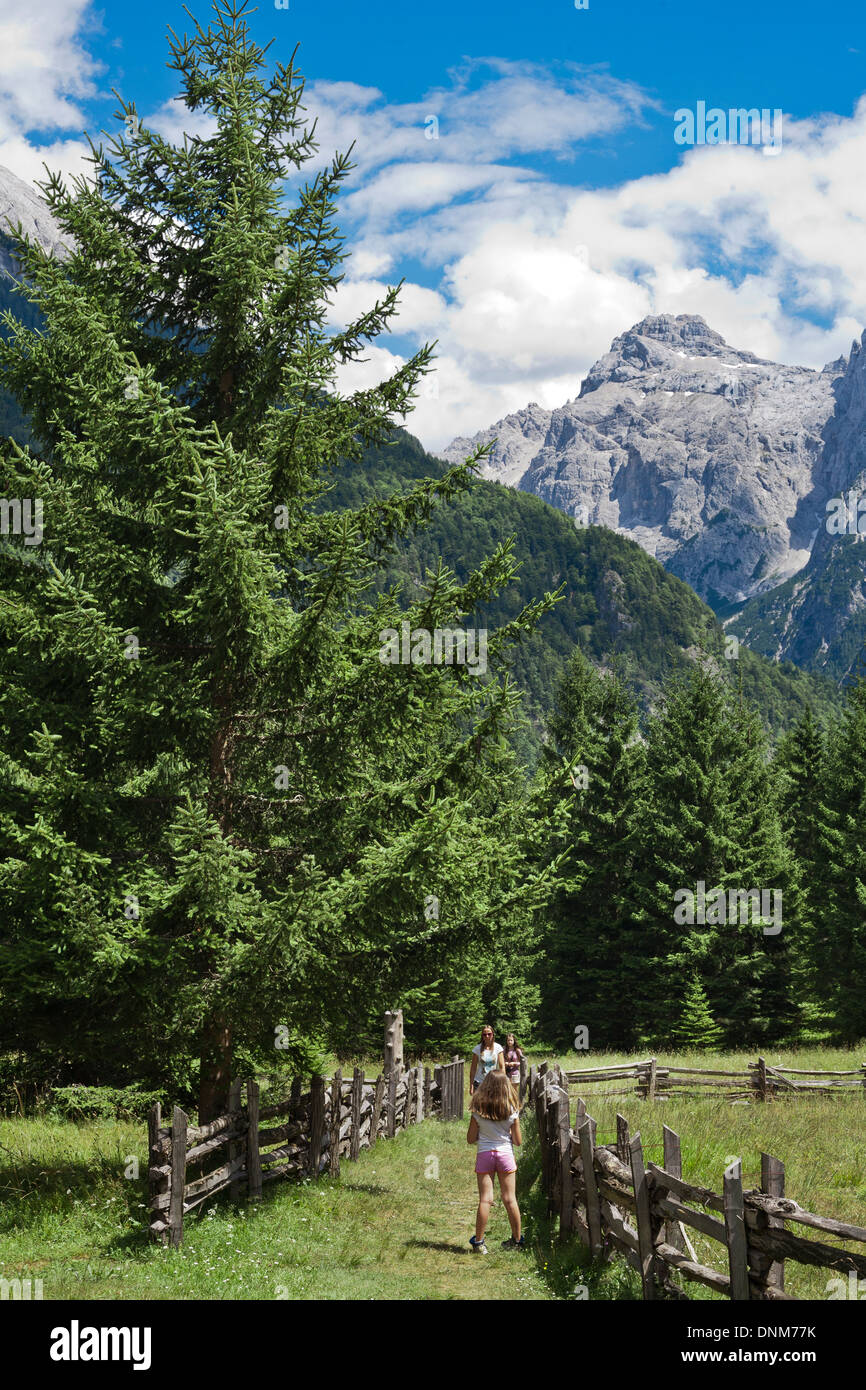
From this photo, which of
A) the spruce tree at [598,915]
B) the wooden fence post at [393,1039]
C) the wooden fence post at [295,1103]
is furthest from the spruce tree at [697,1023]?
the wooden fence post at [295,1103]

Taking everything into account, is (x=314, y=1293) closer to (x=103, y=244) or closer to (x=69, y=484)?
(x=69, y=484)

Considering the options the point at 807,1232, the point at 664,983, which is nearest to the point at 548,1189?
the point at 807,1232

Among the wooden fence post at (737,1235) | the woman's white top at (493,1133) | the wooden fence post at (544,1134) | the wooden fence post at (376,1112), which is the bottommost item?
the wooden fence post at (376,1112)

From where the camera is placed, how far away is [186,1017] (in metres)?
10.1

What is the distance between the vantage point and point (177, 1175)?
9.17 m

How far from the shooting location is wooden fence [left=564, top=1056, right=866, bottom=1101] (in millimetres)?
23469

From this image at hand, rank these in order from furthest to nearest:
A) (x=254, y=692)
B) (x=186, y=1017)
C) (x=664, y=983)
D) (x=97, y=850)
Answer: (x=664, y=983)
(x=254, y=692)
(x=97, y=850)
(x=186, y=1017)

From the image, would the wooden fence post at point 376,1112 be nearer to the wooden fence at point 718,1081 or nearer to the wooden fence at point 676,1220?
the wooden fence at point 676,1220

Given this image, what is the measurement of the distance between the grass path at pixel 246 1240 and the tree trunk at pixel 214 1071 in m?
1.05

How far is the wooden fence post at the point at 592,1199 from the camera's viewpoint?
30.1ft

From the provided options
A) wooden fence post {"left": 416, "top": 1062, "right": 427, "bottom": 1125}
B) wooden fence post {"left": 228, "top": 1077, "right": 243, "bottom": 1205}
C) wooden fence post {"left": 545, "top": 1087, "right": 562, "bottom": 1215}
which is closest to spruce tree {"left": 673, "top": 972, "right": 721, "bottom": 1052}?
wooden fence post {"left": 416, "top": 1062, "right": 427, "bottom": 1125}

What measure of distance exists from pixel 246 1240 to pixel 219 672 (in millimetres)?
5841

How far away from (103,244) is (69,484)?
3003 millimetres

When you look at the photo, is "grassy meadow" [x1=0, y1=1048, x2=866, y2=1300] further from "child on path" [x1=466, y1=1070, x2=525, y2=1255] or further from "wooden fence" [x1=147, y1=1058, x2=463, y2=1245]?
"child on path" [x1=466, y1=1070, x2=525, y2=1255]
